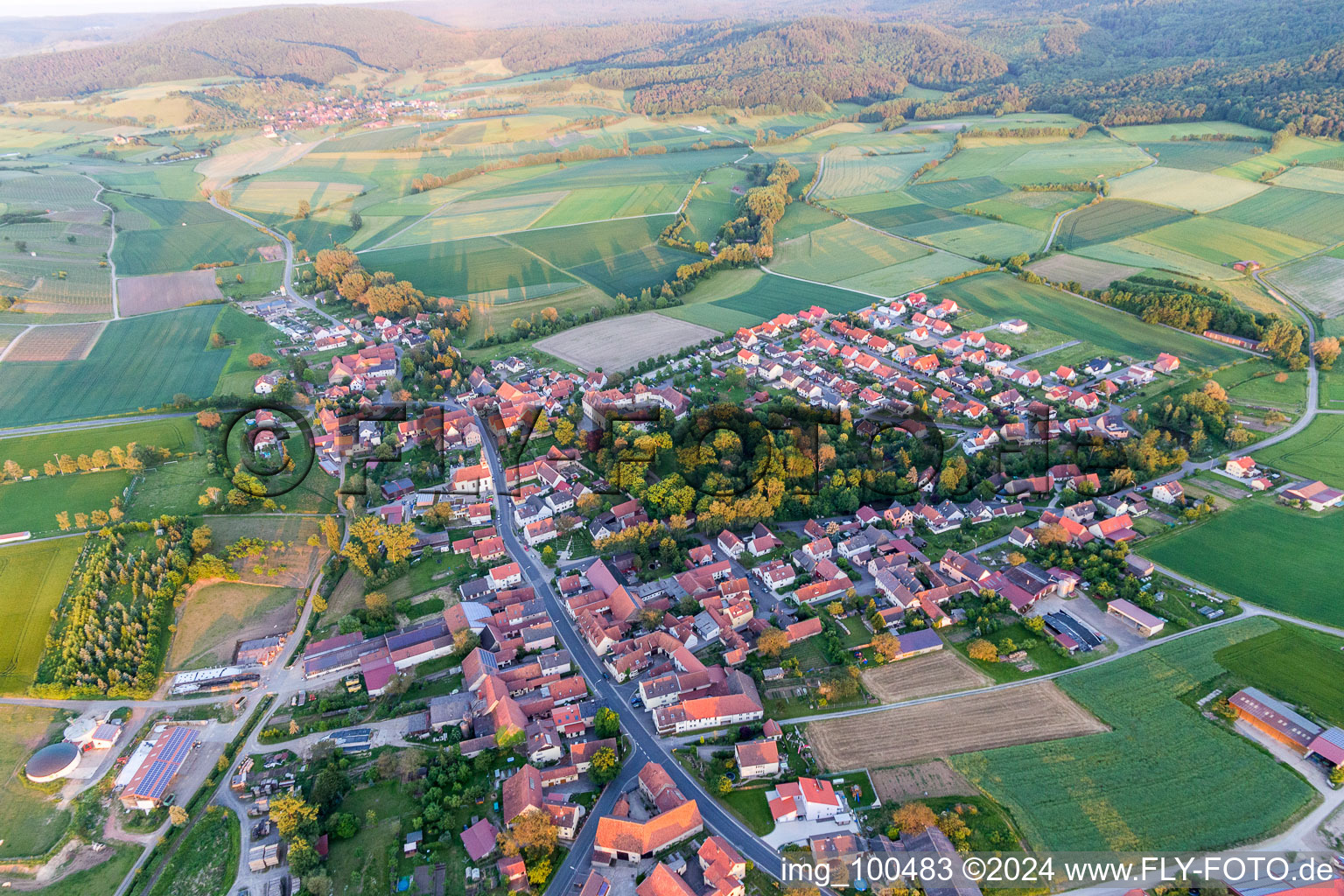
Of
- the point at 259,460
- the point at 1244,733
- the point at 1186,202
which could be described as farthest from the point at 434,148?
the point at 1244,733

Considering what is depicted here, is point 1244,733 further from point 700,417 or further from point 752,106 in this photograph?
point 752,106

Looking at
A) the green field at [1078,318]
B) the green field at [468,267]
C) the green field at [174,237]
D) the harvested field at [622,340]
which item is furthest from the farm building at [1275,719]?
the green field at [174,237]

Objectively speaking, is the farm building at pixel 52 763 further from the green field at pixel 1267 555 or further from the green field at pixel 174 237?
the green field at pixel 174 237

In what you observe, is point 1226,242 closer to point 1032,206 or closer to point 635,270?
point 1032,206

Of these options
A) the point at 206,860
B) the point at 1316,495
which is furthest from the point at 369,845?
the point at 1316,495

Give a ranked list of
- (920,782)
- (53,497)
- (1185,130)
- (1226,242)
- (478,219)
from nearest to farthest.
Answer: (920,782) < (53,497) < (1226,242) < (478,219) < (1185,130)

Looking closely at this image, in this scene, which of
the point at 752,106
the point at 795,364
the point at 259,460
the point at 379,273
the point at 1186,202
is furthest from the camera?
the point at 752,106
